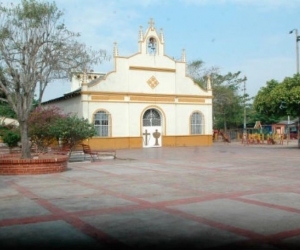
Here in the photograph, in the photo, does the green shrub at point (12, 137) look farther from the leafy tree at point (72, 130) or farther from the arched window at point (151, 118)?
the arched window at point (151, 118)

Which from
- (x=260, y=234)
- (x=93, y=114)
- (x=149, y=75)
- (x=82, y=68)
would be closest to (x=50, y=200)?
(x=260, y=234)

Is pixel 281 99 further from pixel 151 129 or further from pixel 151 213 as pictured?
pixel 151 213

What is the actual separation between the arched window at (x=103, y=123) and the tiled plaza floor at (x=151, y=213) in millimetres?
20153

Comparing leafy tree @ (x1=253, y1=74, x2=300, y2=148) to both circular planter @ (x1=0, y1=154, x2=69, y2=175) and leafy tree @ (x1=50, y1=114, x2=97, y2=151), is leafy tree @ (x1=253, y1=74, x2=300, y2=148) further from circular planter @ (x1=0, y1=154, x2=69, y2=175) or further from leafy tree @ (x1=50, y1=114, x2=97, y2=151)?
circular planter @ (x1=0, y1=154, x2=69, y2=175)

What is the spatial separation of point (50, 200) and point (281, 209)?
4800 millimetres

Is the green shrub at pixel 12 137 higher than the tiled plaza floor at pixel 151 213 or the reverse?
higher

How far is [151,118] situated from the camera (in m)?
35.7

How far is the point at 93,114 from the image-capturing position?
32.7 m

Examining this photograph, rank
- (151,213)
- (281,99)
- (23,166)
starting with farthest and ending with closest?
(281,99), (23,166), (151,213)

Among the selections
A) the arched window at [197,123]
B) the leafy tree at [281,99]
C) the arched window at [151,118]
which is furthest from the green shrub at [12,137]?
the arched window at [197,123]

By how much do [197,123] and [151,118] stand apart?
15.6ft

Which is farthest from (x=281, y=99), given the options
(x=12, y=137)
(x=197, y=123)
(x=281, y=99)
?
(x=12, y=137)

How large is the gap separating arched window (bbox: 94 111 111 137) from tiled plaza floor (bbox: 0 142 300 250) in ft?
66.1

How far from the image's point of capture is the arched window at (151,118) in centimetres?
3538
